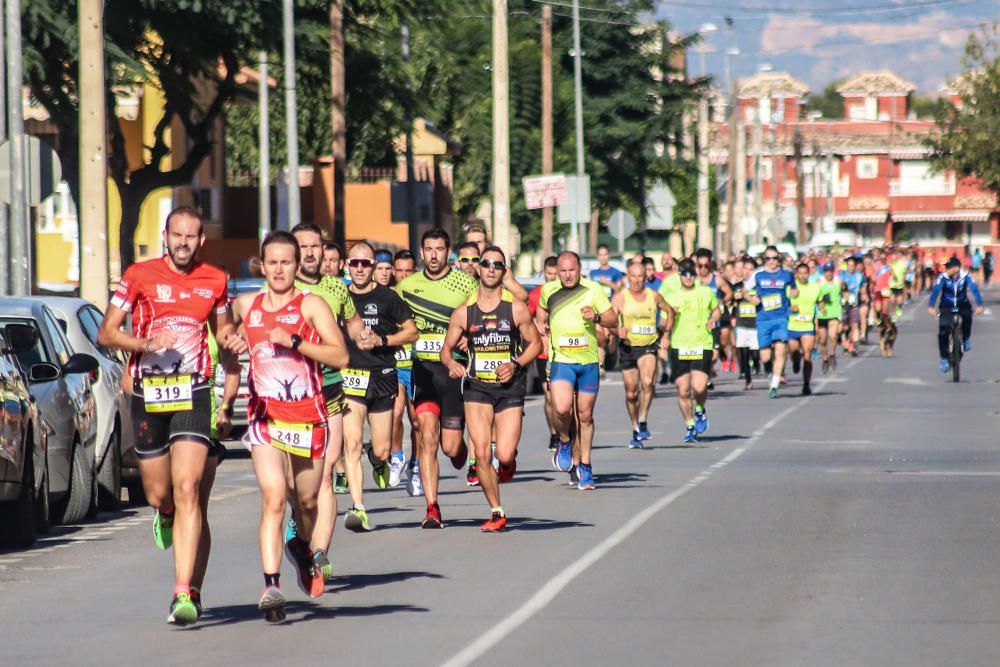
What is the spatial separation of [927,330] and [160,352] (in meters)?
47.5

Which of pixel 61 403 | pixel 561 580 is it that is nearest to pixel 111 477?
pixel 61 403

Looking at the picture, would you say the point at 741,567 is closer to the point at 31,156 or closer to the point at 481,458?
the point at 481,458

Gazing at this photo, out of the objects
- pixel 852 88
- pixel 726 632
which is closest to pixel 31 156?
pixel 726 632

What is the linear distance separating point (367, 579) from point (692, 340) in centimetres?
1237

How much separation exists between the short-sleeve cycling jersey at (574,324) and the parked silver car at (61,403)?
11.9ft

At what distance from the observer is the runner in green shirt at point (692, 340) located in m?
23.2

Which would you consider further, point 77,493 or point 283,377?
point 77,493

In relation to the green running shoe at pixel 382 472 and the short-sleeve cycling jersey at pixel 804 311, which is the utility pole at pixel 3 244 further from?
the short-sleeve cycling jersey at pixel 804 311

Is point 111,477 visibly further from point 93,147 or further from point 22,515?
point 93,147

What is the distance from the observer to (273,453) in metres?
10.1

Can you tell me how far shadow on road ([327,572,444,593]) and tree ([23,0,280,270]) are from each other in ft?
67.8

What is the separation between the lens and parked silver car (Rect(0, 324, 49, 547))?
13.5 metres

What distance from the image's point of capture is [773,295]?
3106cm

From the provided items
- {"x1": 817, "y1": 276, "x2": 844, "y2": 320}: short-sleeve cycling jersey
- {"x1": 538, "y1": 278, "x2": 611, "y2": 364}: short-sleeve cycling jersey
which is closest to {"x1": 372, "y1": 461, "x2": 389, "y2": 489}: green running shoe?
{"x1": 538, "y1": 278, "x2": 611, "y2": 364}: short-sleeve cycling jersey
